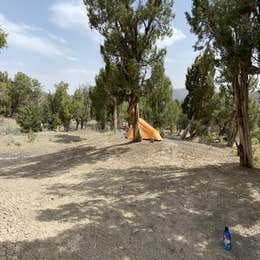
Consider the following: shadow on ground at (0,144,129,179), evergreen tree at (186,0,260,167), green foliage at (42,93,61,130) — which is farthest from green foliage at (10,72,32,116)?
evergreen tree at (186,0,260,167)

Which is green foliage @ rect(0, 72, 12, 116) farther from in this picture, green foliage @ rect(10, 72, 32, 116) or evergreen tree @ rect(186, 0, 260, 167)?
evergreen tree @ rect(186, 0, 260, 167)

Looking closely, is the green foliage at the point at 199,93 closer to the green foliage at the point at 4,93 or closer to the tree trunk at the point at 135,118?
the tree trunk at the point at 135,118

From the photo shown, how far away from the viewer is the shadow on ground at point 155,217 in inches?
113

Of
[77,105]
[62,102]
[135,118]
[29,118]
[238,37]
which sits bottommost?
[135,118]

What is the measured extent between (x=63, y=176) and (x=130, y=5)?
6.53 metres

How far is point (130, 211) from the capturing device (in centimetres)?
382

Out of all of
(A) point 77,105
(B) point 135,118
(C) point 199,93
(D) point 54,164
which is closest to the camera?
(D) point 54,164

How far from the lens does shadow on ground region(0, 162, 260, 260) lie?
2.86m

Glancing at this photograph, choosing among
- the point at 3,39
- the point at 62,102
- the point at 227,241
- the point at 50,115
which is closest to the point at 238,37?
the point at 227,241

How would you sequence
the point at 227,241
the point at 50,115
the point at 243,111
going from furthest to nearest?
1. the point at 50,115
2. the point at 243,111
3. the point at 227,241

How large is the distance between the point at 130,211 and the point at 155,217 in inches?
18.2

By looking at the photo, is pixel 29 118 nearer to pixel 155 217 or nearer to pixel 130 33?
pixel 130 33

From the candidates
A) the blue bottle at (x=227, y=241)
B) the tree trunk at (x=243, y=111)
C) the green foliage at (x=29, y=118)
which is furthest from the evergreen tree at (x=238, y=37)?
the green foliage at (x=29, y=118)

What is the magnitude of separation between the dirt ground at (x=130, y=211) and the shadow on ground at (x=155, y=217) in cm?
1
